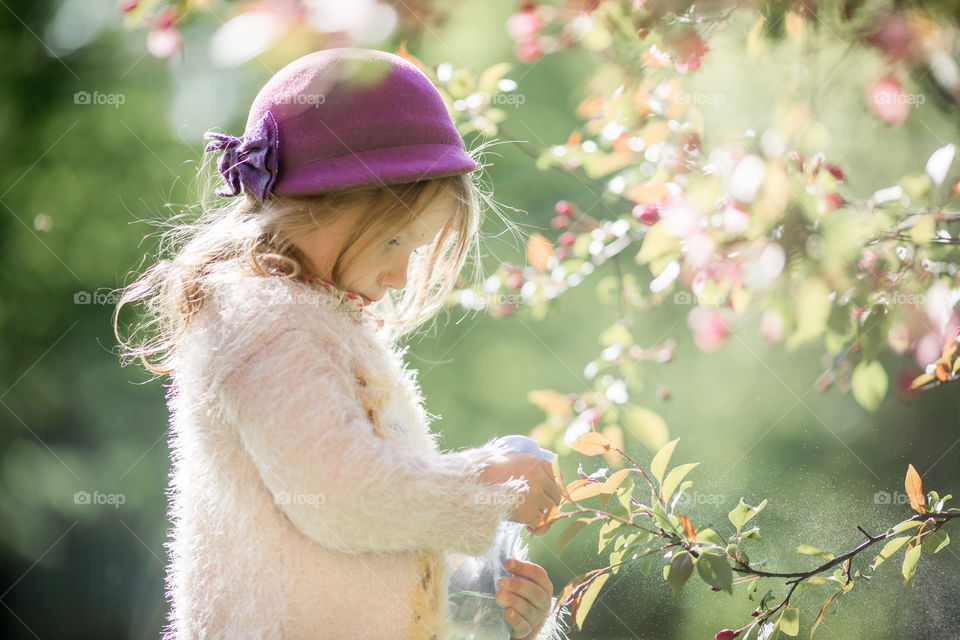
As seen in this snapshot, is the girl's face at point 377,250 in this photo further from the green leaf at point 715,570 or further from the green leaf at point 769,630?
the green leaf at point 769,630

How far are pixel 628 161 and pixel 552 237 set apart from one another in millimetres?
1315

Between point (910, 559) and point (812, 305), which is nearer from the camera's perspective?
point (812, 305)

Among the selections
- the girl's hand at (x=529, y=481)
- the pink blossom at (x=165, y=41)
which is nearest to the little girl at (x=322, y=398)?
the girl's hand at (x=529, y=481)

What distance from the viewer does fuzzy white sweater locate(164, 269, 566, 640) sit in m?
0.87

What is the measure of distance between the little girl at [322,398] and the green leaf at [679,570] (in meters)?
0.15

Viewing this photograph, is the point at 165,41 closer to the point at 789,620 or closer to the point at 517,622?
the point at 517,622

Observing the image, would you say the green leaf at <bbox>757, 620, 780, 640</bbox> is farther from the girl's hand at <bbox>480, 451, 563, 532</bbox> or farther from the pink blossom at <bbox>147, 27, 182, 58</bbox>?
the pink blossom at <bbox>147, 27, 182, 58</bbox>

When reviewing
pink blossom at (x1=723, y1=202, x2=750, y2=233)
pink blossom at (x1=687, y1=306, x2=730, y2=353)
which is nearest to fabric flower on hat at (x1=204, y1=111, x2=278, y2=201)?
pink blossom at (x1=723, y1=202, x2=750, y2=233)

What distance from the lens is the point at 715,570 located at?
96cm

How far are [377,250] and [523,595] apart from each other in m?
0.45

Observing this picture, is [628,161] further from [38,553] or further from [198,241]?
[38,553]

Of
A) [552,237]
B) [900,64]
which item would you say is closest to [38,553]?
[552,237]

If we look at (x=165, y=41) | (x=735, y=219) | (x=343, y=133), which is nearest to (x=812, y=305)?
(x=735, y=219)

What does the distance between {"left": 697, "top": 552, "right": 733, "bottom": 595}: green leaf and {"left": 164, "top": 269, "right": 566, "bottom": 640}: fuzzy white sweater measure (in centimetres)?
23
